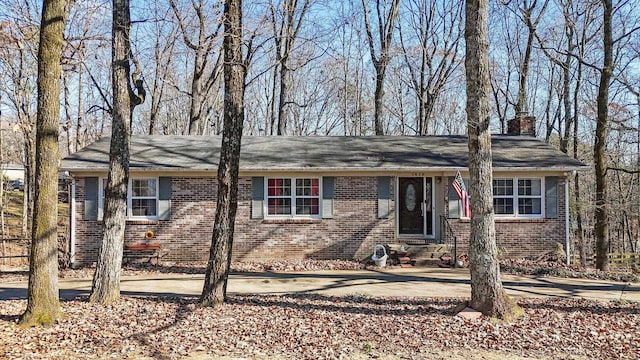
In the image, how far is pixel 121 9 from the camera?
862 centimetres

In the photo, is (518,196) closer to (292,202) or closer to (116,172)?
(292,202)

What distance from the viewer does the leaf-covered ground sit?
19.9 feet

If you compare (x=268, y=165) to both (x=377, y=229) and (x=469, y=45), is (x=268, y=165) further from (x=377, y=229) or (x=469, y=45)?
(x=469, y=45)

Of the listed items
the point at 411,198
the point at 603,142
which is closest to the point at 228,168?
the point at 411,198

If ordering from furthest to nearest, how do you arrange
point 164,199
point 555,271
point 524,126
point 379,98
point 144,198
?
point 379,98
point 524,126
point 144,198
point 164,199
point 555,271

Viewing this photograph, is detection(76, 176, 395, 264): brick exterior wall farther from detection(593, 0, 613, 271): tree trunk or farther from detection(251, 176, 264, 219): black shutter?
Answer: detection(593, 0, 613, 271): tree trunk

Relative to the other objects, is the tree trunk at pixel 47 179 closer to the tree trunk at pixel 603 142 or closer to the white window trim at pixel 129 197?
the white window trim at pixel 129 197

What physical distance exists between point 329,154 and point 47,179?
30.7 ft

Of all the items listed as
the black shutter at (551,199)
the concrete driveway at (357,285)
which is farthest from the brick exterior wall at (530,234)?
the concrete driveway at (357,285)

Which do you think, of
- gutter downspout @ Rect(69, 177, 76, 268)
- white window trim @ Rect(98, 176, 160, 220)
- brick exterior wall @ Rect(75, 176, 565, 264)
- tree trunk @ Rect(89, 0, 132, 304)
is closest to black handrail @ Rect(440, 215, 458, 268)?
brick exterior wall @ Rect(75, 176, 565, 264)

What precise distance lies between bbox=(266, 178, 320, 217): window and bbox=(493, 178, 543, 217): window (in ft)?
17.6

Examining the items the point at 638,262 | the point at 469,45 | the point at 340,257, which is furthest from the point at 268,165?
the point at 638,262

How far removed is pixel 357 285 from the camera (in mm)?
10891

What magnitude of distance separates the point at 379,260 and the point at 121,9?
29.2 feet
